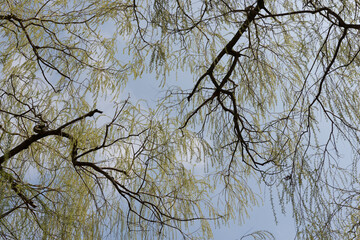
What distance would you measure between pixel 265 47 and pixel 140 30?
66 cm

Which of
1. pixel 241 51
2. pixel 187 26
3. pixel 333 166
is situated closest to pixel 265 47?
pixel 241 51

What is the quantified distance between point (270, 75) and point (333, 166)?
2.10 ft

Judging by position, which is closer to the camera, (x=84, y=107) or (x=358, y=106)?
(x=358, y=106)

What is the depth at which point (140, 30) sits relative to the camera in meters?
2.27

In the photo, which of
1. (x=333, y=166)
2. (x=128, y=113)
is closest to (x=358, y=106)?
(x=333, y=166)

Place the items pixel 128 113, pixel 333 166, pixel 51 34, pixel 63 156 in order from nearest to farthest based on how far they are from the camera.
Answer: pixel 333 166 → pixel 128 113 → pixel 63 156 → pixel 51 34

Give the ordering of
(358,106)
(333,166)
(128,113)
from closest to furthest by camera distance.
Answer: (333,166) < (358,106) < (128,113)

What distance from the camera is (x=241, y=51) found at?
2.08 metres

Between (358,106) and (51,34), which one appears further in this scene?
(51,34)

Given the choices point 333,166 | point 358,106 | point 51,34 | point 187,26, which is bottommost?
point 333,166

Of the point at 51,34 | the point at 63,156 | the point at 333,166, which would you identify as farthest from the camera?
the point at 51,34

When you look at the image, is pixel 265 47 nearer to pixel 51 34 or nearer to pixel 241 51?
pixel 241 51

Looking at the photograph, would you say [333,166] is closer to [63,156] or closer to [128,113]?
[128,113]

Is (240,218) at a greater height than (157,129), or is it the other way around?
(157,129)
